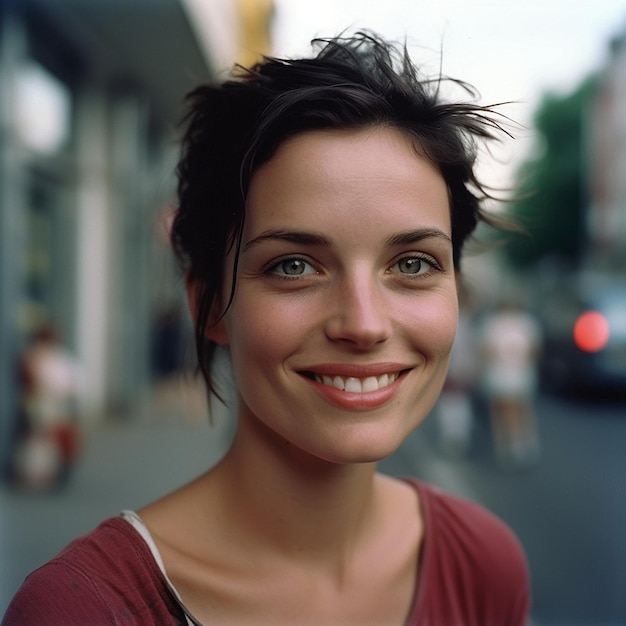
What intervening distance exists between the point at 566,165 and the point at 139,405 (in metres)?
25.6

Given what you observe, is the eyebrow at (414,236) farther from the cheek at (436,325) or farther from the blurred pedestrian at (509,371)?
the blurred pedestrian at (509,371)

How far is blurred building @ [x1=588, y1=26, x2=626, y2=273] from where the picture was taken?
28.3 meters

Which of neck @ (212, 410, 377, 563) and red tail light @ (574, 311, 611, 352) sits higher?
neck @ (212, 410, 377, 563)

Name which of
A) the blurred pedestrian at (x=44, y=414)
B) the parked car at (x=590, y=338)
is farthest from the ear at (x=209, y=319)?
the parked car at (x=590, y=338)

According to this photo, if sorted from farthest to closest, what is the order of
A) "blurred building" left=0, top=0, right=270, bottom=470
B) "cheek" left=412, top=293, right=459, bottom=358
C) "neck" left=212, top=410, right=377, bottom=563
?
"blurred building" left=0, top=0, right=270, bottom=470, "neck" left=212, top=410, right=377, bottom=563, "cheek" left=412, top=293, right=459, bottom=358

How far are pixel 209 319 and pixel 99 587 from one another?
1.67 ft

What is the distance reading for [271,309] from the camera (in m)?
1.22

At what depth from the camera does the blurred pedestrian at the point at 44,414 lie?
5.82 m

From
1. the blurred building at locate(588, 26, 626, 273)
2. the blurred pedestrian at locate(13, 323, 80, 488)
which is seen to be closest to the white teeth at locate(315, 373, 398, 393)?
the blurred pedestrian at locate(13, 323, 80, 488)

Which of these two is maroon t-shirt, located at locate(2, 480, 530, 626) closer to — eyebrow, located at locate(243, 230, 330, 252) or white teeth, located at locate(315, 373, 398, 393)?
white teeth, located at locate(315, 373, 398, 393)

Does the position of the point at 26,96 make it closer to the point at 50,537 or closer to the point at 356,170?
the point at 50,537

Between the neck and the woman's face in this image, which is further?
the neck

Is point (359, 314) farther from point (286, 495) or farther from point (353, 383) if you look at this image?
point (286, 495)

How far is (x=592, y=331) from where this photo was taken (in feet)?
36.1
